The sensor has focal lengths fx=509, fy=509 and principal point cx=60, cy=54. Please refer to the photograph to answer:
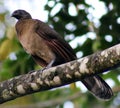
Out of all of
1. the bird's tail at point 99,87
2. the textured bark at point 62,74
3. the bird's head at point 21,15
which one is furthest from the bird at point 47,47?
the textured bark at point 62,74

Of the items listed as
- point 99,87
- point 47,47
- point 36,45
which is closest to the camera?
point 99,87

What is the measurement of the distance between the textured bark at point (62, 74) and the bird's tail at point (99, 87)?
58 centimetres

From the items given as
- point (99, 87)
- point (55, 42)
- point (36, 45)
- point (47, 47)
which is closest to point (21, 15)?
point (36, 45)

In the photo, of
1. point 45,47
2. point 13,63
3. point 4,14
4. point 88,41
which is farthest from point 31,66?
point 4,14

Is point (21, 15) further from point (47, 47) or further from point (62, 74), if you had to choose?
point (62, 74)

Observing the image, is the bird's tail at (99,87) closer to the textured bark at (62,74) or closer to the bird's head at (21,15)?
the textured bark at (62,74)

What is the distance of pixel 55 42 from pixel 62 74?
1.07 m

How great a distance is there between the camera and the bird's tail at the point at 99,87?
4578 mm

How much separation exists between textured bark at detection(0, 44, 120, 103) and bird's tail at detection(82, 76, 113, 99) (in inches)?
22.9

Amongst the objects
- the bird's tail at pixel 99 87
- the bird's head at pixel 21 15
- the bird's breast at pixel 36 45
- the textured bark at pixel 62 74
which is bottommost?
the bird's tail at pixel 99 87

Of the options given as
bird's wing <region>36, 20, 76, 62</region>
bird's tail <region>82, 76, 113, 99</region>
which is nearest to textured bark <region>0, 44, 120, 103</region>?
bird's tail <region>82, 76, 113, 99</region>

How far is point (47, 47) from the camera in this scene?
5.25m

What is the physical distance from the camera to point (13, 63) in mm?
6480

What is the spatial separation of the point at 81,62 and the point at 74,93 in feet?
12.7
